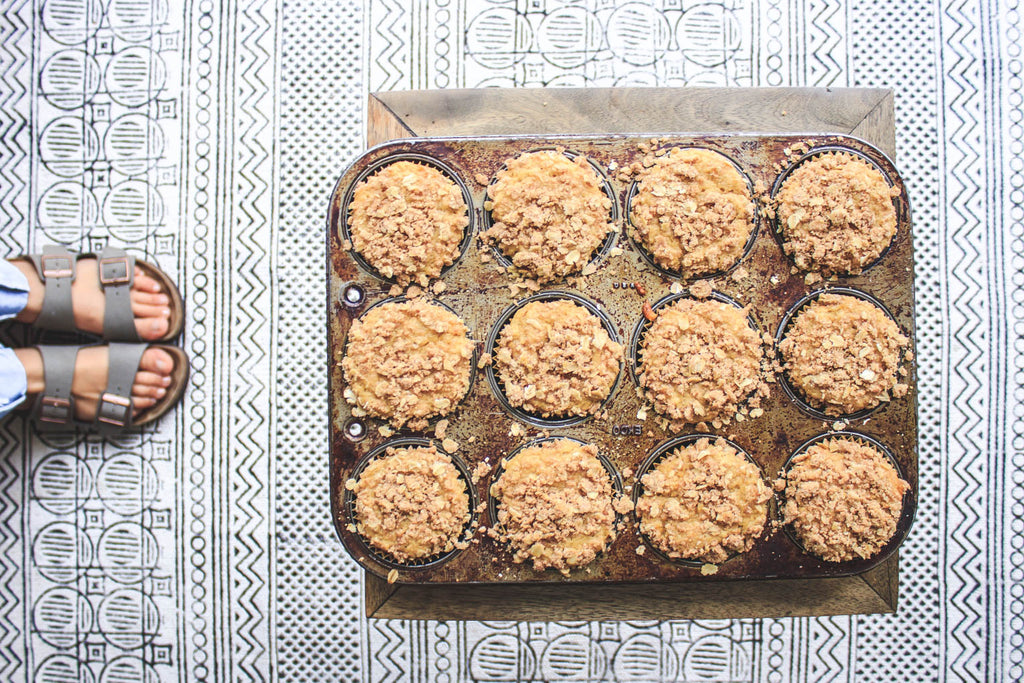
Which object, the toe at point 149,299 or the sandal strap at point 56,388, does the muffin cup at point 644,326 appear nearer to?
the toe at point 149,299

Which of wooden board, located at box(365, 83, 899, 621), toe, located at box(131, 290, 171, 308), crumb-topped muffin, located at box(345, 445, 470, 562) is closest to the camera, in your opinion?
crumb-topped muffin, located at box(345, 445, 470, 562)

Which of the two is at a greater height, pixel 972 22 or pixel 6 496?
pixel 972 22

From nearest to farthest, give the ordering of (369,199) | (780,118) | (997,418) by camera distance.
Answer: (369,199) → (780,118) → (997,418)

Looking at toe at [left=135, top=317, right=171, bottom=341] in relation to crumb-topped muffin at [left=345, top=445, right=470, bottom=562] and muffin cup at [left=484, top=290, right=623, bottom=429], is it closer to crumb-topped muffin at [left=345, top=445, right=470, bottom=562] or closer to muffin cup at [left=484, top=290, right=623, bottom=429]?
crumb-topped muffin at [left=345, top=445, right=470, bottom=562]

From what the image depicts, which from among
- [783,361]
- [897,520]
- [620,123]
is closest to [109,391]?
[620,123]

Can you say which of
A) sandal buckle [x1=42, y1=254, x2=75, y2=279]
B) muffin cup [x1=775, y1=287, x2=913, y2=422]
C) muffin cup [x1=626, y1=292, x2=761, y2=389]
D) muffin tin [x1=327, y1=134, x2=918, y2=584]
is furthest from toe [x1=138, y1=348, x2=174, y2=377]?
muffin cup [x1=775, y1=287, x2=913, y2=422]

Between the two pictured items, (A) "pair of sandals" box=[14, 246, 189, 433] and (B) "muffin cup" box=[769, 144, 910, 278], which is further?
(A) "pair of sandals" box=[14, 246, 189, 433]

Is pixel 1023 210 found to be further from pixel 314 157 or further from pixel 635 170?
pixel 314 157

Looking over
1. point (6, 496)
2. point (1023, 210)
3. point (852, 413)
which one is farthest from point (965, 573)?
point (6, 496)
